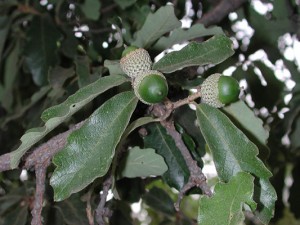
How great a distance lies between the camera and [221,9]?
1.43 m

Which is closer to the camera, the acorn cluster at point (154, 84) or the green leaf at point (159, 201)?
the acorn cluster at point (154, 84)

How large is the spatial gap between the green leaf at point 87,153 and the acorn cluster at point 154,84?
Result: 0.06m

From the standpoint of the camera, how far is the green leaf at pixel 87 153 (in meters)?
0.75

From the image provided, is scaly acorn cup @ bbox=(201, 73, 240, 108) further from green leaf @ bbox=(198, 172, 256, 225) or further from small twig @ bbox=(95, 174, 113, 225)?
small twig @ bbox=(95, 174, 113, 225)

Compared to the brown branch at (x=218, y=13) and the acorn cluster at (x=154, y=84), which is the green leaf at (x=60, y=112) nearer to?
the acorn cluster at (x=154, y=84)

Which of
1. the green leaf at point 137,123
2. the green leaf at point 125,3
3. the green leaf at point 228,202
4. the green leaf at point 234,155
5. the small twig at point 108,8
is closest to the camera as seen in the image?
the green leaf at point 228,202

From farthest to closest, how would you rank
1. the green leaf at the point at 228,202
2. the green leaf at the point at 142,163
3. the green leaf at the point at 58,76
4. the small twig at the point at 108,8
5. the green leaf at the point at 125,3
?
the small twig at the point at 108,8 → the green leaf at the point at 125,3 → the green leaf at the point at 58,76 → the green leaf at the point at 142,163 → the green leaf at the point at 228,202

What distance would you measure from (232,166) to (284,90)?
97 centimetres

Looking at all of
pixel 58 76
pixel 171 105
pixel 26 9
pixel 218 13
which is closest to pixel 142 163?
pixel 171 105

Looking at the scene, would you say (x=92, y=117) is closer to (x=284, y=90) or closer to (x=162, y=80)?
(x=162, y=80)

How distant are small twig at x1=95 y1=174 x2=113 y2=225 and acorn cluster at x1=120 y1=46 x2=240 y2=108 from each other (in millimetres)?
263

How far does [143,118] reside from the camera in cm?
94

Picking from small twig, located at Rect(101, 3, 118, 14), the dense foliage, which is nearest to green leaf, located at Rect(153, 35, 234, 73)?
the dense foliage

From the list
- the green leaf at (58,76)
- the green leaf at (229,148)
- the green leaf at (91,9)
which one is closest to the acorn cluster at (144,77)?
the green leaf at (229,148)
